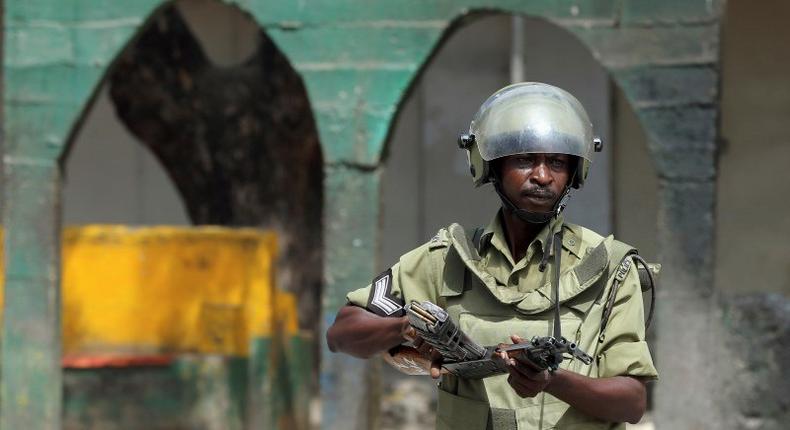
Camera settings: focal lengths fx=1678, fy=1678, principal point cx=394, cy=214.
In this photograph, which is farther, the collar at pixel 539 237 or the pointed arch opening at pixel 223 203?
the pointed arch opening at pixel 223 203

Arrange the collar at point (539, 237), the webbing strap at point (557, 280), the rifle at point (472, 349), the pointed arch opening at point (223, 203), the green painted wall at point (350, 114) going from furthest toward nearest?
the pointed arch opening at point (223, 203)
the green painted wall at point (350, 114)
the collar at point (539, 237)
the webbing strap at point (557, 280)
the rifle at point (472, 349)

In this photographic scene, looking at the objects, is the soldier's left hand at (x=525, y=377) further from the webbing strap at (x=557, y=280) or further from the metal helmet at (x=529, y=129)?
the metal helmet at (x=529, y=129)

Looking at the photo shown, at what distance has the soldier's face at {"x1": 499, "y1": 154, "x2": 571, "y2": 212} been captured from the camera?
3635mm

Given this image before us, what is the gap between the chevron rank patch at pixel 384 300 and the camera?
12.4ft

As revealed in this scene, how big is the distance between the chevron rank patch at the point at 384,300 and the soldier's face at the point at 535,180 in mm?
364

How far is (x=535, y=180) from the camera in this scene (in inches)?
143

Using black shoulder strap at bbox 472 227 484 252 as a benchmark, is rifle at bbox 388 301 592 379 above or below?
below

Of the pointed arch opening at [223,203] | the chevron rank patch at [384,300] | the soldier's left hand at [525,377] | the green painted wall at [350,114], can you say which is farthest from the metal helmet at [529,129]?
the pointed arch opening at [223,203]

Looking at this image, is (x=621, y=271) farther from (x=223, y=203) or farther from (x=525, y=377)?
(x=223, y=203)

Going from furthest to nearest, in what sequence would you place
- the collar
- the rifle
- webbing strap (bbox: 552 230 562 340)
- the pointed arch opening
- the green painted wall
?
the pointed arch opening < the green painted wall < the collar < webbing strap (bbox: 552 230 562 340) < the rifle

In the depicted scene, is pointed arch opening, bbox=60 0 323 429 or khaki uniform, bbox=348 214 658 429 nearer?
khaki uniform, bbox=348 214 658 429

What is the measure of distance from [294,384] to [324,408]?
142cm

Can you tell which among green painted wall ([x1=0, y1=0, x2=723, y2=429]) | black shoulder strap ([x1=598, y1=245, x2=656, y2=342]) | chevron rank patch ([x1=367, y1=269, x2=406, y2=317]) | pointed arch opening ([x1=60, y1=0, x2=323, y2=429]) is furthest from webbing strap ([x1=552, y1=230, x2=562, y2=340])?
pointed arch opening ([x1=60, y1=0, x2=323, y2=429])

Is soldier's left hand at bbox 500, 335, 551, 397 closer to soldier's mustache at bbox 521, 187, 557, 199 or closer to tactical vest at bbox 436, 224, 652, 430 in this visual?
tactical vest at bbox 436, 224, 652, 430
